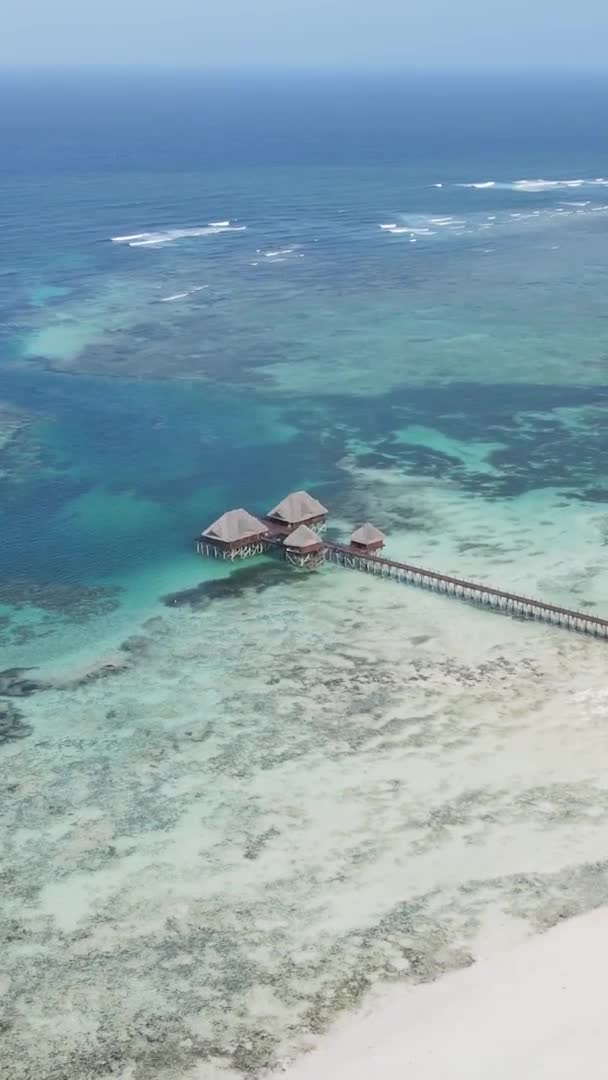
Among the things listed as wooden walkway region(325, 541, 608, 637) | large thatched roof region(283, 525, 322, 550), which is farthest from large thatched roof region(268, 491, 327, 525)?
large thatched roof region(283, 525, 322, 550)

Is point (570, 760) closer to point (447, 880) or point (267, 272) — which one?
point (447, 880)

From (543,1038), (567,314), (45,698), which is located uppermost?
(567,314)

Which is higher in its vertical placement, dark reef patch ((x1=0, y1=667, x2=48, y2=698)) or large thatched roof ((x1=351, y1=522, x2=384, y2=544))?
large thatched roof ((x1=351, y1=522, x2=384, y2=544))

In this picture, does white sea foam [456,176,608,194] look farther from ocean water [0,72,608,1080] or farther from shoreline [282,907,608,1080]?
shoreline [282,907,608,1080]

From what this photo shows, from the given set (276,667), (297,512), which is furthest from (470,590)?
(276,667)

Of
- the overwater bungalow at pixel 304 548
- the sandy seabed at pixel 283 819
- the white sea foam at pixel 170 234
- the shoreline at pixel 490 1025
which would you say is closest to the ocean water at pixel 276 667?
the sandy seabed at pixel 283 819

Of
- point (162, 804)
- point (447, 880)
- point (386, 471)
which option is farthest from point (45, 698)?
point (386, 471)
